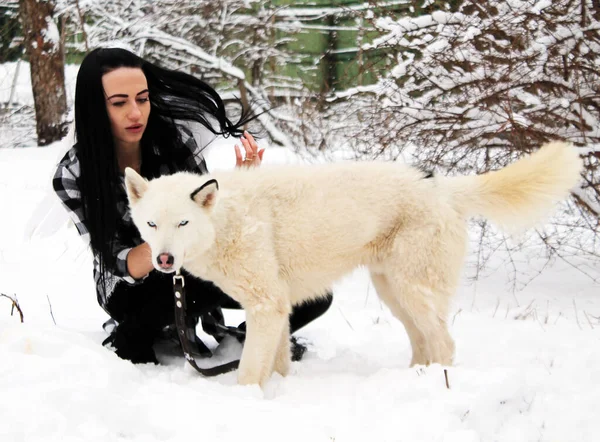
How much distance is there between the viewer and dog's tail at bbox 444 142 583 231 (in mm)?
3186

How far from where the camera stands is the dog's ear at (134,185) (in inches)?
113

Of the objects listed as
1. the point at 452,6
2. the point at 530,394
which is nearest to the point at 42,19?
the point at 452,6

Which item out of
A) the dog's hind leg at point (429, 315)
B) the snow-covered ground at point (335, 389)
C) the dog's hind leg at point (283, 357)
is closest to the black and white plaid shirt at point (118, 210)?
the snow-covered ground at point (335, 389)

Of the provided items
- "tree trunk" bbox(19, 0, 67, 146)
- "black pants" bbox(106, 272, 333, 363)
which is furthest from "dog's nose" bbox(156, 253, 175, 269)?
"tree trunk" bbox(19, 0, 67, 146)

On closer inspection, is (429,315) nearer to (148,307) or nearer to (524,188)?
(524,188)

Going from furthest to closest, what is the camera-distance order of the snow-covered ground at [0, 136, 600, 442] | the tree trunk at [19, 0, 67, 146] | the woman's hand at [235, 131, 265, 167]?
1. the tree trunk at [19, 0, 67, 146]
2. the woman's hand at [235, 131, 265, 167]
3. the snow-covered ground at [0, 136, 600, 442]

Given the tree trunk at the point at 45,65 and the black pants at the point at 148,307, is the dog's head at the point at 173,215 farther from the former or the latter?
the tree trunk at the point at 45,65

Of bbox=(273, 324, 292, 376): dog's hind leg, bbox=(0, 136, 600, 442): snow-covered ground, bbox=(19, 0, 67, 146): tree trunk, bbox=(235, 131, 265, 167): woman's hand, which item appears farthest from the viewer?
bbox=(19, 0, 67, 146): tree trunk

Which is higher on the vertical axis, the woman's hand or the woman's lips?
the woman's lips

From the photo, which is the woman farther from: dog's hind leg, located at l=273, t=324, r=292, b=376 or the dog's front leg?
the dog's front leg

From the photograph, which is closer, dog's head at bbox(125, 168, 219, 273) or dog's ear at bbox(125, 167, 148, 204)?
dog's head at bbox(125, 168, 219, 273)

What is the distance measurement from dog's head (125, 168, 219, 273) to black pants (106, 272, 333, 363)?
1.94ft

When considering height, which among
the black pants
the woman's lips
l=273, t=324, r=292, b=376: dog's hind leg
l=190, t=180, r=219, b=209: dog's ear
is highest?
the woman's lips

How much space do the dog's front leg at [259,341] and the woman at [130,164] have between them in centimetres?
61
